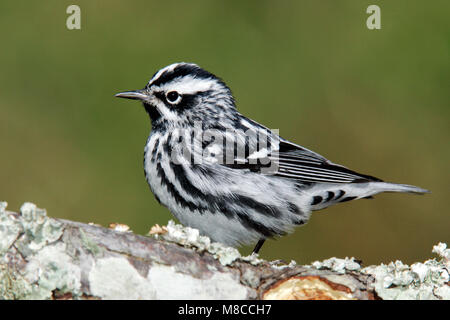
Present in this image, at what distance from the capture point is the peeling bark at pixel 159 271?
306 centimetres

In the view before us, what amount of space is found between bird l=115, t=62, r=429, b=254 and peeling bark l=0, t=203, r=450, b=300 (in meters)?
1.29

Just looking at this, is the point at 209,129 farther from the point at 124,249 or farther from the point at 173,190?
the point at 124,249

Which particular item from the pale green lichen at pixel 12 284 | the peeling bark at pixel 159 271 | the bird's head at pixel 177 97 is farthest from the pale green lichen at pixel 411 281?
the bird's head at pixel 177 97

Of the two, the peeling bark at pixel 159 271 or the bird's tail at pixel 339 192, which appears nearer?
the peeling bark at pixel 159 271

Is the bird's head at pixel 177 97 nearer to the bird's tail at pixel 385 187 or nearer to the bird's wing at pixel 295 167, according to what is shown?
the bird's wing at pixel 295 167

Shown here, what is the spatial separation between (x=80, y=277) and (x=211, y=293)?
2.45 feet

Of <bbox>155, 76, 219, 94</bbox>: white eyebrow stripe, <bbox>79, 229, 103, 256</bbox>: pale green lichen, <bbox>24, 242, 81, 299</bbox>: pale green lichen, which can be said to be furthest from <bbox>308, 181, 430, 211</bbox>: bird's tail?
<bbox>24, 242, 81, 299</bbox>: pale green lichen

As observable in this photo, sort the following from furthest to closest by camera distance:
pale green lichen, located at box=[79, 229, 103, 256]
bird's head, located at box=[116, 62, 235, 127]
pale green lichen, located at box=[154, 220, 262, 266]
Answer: bird's head, located at box=[116, 62, 235, 127] → pale green lichen, located at box=[154, 220, 262, 266] → pale green lichen, located at box=[79, 229, 103, 256]

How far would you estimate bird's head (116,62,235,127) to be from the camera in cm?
550

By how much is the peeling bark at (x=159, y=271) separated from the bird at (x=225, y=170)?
1.29m

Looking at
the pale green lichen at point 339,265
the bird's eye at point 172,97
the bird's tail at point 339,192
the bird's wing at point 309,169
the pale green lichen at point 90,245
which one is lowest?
the pale green lichen at point 339,265

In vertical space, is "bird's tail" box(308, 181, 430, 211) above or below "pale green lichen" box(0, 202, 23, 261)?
above

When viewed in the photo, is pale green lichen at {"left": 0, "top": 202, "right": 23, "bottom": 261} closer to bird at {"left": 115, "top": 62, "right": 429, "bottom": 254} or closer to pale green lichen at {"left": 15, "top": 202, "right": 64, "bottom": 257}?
pale green lichen at {"left": 15, "top": 202, "right": 64, "bottom": 257}

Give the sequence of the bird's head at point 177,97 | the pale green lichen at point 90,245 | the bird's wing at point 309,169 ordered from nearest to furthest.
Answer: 1. the pale green lichen at point 90,245
2. the bird's wing at point 309,169
3. the bird's head at point 177,97
